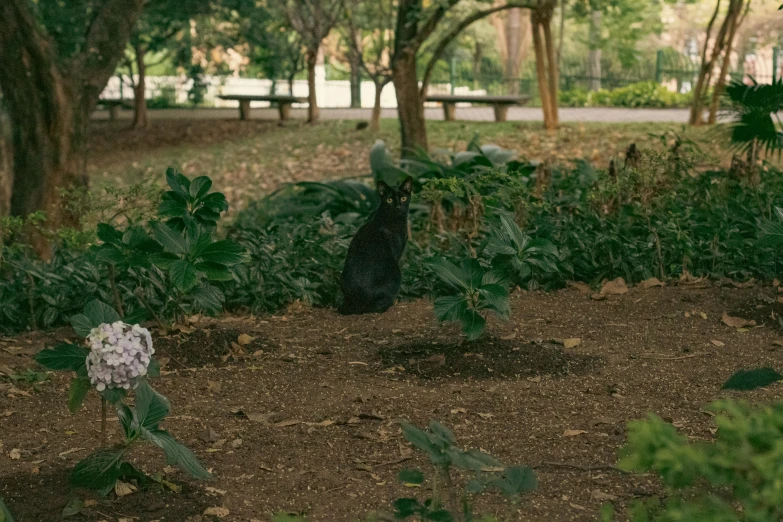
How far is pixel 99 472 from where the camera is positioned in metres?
3.40

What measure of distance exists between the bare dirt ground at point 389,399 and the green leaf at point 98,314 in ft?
1.88

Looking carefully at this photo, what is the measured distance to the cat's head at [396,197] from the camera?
21.0ft

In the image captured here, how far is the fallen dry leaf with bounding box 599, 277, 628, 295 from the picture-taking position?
649 centimetres

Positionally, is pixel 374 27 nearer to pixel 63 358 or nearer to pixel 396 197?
pixel 396 197

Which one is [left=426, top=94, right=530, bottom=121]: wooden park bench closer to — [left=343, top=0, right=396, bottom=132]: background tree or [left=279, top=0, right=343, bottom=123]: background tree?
[left=343, top=0, right=396, bottom=132]: background tree

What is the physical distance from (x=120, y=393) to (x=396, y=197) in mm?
3227

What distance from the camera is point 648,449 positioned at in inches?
70.3

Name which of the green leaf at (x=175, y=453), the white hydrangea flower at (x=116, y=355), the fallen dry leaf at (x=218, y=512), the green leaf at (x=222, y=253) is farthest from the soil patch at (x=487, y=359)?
the white hydrangea flower at (x=116, y=355)

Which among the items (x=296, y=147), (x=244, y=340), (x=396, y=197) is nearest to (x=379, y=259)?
(x=396, y=197)

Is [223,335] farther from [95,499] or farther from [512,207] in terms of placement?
[512,207]

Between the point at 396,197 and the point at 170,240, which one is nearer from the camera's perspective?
the point at 170,240

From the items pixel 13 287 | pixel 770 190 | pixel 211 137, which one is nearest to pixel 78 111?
pixel 13 287

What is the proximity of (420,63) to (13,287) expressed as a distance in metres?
32.5

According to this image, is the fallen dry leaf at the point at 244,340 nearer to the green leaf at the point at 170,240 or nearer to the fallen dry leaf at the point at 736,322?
the green leaf at the point at 170,240
